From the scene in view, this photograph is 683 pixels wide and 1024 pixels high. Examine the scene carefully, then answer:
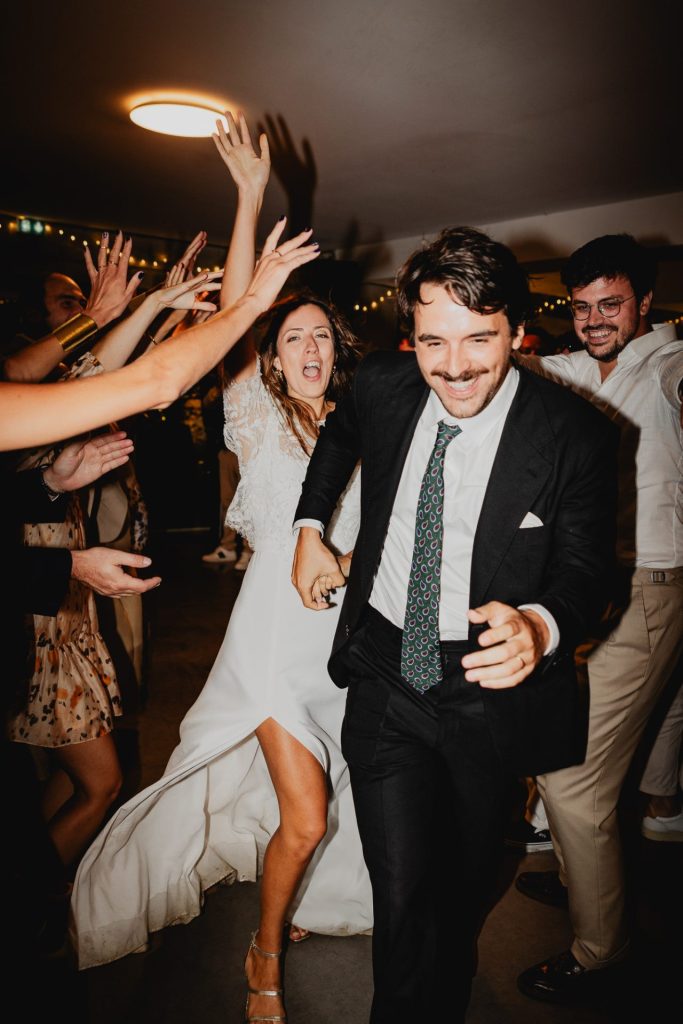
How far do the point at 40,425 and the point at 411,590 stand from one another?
0.90 m

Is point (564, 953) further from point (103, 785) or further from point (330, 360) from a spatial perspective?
point (330, 360)

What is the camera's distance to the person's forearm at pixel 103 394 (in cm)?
121

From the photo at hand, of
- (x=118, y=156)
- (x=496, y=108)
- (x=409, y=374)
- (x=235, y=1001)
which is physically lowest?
(x=235, y=1001)

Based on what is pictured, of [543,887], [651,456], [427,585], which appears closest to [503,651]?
[427,585]

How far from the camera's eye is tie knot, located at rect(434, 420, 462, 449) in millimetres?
1637

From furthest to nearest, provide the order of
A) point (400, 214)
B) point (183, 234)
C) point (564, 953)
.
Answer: point (183, 234) < point (400, 214) < point (564, 953)

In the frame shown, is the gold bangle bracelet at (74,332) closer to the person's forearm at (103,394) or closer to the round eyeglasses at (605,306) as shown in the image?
the person's forearm at (103,394)

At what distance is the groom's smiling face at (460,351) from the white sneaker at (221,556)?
21.0 ft

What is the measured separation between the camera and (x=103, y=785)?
6.96 ft

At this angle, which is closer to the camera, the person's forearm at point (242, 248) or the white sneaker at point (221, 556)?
the person's forearm at point (242, 248)

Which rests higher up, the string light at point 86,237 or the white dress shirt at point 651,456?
the string light at point 86,237

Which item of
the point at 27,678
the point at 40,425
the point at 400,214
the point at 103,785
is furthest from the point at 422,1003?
the point at 400,214

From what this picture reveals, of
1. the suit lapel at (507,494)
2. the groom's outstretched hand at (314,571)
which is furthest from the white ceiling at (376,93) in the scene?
the groom's outstretched hand at (314,571)

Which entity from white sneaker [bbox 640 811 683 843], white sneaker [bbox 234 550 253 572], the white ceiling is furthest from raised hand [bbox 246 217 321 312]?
white sneaker [bbox 234 550 253 572]
